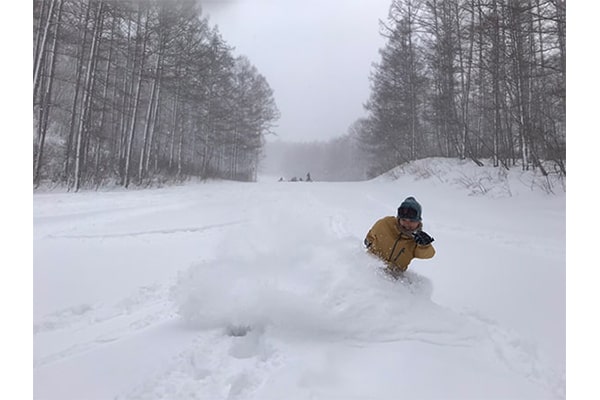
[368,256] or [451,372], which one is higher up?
[368,256]

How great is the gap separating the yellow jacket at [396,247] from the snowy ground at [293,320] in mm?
147

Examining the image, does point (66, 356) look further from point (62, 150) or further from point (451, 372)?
point (62, 150)

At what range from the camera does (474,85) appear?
37.8 feet

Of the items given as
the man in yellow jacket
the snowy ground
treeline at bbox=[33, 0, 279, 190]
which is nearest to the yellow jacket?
the man in yellow jacket

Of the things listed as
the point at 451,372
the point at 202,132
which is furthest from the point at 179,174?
the point at 451,372

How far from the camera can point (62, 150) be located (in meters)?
10.2

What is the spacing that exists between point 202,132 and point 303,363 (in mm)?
20884

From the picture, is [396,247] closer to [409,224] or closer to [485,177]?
[409,224]

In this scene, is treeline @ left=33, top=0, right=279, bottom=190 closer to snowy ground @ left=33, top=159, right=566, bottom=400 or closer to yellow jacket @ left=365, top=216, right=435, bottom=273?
snowy ground @ left=33, top=159, right=566, bottom=400

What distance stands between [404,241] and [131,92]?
15.3 meters

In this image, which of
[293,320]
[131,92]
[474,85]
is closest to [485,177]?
[474,85]

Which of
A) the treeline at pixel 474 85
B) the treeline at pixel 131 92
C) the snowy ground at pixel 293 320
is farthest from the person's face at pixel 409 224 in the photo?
the treeline at pixel 131 92

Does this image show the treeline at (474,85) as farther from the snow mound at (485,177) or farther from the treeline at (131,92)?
the treeline at (131,92)

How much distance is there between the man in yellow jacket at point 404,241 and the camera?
261 cm
